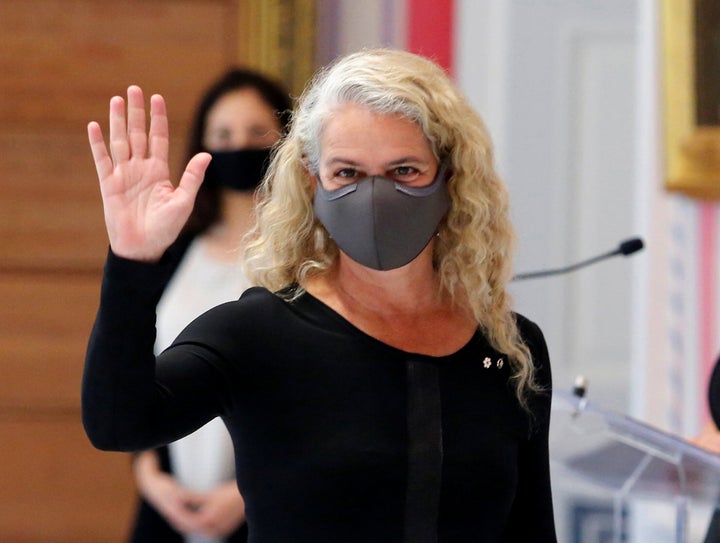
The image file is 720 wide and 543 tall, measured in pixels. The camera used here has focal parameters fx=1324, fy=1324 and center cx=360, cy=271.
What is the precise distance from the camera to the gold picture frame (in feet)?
10.8

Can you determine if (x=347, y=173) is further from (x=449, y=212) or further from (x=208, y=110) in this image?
(x=208, y=110)

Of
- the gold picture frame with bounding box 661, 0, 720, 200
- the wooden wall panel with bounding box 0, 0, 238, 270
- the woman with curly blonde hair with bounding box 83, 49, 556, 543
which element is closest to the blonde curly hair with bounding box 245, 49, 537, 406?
the woman with curly blonde hair with bounding box 83, 49, 556, 543

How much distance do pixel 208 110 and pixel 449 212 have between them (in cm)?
139

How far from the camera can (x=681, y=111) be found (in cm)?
334

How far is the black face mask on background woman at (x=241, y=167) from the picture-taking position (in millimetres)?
2926

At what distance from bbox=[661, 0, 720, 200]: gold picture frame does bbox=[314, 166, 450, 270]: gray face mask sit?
1.76 m

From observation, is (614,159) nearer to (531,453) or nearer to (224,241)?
(224,241)

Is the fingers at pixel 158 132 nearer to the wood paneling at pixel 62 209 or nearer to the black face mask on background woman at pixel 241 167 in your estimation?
the black face mask on background woman at pixel 241 167

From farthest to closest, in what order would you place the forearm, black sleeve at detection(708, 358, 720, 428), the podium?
black sleeve at detection(708, 358, 720, 428)
the podium
the forearm

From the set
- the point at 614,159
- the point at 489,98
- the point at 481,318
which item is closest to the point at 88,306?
the point at 489,98

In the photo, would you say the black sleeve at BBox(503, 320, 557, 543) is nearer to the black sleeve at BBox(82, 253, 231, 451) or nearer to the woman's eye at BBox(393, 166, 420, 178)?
the woman's eye at BBox(393, 166, 420, 178)

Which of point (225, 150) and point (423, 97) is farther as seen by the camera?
point (225, 150)

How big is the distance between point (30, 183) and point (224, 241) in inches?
48.4

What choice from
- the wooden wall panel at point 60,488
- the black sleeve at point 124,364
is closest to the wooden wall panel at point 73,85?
the wooden wall panel at point 60,488
